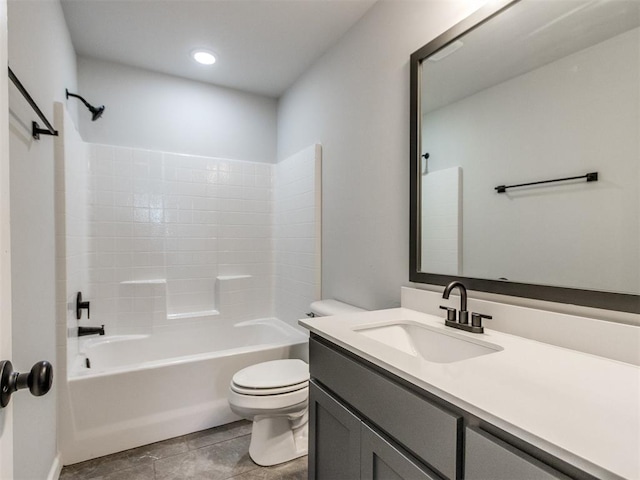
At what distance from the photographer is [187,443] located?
6.19 feet

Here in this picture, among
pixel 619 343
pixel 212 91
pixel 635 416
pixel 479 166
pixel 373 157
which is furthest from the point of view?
pixel 212 91

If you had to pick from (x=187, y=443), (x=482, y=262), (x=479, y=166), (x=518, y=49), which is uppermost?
(x=518, y=49)

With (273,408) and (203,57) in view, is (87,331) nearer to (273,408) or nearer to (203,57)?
(273,408)

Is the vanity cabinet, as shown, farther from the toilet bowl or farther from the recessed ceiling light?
the recessed ceiling light

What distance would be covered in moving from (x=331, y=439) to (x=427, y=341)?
1.65 feet

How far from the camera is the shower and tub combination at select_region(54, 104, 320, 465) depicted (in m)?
1.80

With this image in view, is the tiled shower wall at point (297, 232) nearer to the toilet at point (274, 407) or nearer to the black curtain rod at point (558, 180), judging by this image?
the toilet at point (274, 407)

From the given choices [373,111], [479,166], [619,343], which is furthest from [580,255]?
[373,111]

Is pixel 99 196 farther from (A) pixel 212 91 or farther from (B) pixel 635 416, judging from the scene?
(B) pixel 635 416

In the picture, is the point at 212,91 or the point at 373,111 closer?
the point at 373,111

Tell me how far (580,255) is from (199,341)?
8.69 feet

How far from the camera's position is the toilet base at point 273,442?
171 centimetres

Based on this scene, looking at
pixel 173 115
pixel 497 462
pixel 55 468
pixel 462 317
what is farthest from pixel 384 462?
pixel 173 115

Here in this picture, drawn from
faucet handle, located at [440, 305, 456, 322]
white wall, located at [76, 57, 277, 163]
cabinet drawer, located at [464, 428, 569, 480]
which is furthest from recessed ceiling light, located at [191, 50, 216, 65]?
cabinet drawer, located at [464, 428, 569, 480]
